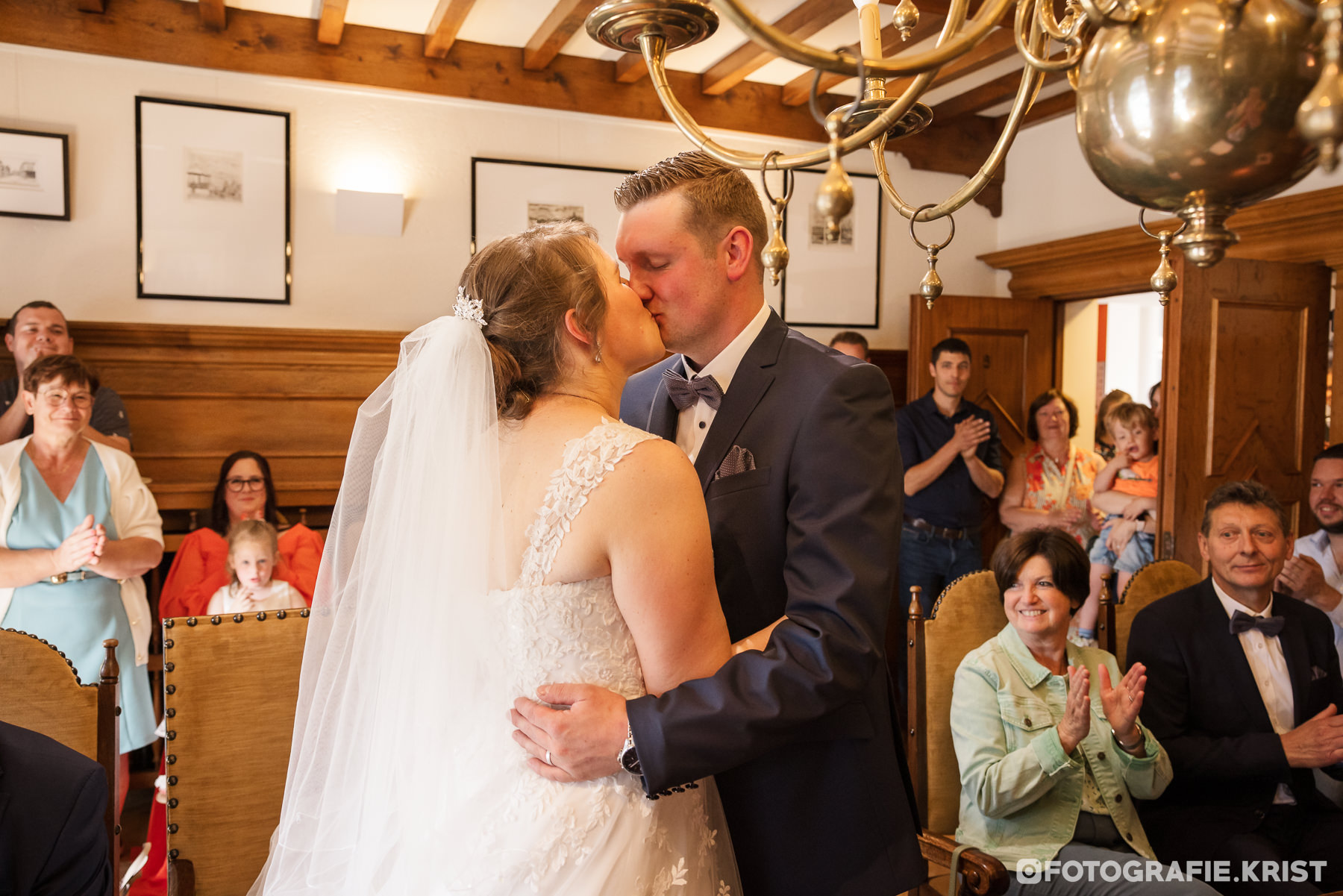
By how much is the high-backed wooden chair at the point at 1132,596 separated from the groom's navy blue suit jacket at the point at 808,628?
159cm

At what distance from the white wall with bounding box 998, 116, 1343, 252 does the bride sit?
470 cm

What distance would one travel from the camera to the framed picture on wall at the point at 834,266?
18.9 feet

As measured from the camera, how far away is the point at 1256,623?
2.50m

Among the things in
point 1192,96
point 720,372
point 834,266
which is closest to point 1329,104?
point 1192,96

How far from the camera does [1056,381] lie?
6266 mm

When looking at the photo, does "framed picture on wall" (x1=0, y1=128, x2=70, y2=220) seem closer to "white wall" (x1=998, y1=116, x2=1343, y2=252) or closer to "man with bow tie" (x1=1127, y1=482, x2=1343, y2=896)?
"man with bow tie" (x1=1127, y1=482, x2=1343, y2=896)

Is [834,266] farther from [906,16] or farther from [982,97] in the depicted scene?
[906,16]

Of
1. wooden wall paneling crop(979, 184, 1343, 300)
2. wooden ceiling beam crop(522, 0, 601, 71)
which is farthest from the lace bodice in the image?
wooden wall paneling crop(979, 184, 1343, 300)

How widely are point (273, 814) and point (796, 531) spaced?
1388 millimetres

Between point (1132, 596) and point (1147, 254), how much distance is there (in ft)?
9.35

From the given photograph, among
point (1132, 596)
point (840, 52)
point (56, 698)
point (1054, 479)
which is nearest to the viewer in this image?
point (840, 52)

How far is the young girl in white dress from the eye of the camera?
350cm

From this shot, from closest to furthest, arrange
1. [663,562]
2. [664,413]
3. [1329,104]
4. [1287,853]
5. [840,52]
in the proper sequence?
[1329,104] < [840,52] < [663,562] < [664,413] < [1287,853]

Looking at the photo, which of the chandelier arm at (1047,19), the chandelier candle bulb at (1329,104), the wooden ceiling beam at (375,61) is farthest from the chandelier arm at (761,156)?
the wooden ceiling beam at (375,61)
